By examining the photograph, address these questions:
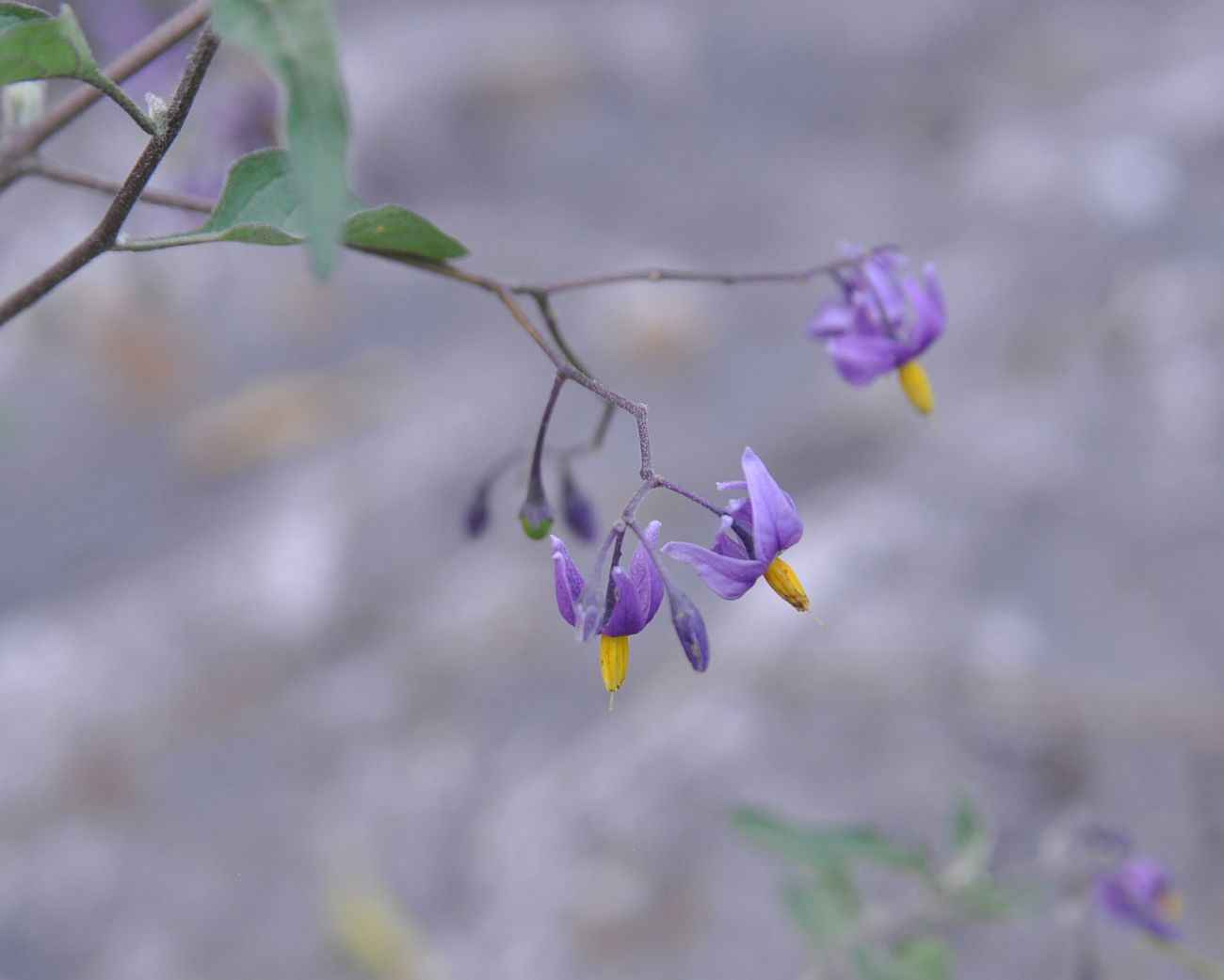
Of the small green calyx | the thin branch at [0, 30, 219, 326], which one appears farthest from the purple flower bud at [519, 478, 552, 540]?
the thin branch at [0, 30, 219, 326]

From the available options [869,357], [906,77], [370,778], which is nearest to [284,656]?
[370,778]

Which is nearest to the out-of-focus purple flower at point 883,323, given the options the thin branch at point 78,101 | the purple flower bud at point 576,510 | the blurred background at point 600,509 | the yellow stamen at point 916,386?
the yellow stamen at point 916,386

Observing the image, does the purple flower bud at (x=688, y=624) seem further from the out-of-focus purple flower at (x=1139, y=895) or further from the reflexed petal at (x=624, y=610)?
the out-of-focus purple flower at (x=1139, y=895)

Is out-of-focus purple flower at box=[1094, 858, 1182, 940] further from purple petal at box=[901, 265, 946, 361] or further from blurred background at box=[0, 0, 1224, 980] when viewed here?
purple petal at box=[901, 265, 946, 361]

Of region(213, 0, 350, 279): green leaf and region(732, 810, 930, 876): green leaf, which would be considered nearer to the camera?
region(213, 0, 350, 279): green leaf

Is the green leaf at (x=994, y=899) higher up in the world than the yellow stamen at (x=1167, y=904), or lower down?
higher up

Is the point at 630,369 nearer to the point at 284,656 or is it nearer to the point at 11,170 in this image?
the point at 284,656
